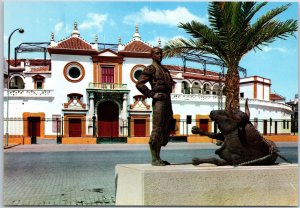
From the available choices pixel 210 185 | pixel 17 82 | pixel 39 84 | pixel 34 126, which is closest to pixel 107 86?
pixel 39 84

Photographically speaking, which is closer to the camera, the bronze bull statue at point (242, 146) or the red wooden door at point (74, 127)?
the bronze bull statue at point (242, 146)

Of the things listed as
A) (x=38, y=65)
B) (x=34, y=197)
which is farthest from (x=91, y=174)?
(x=38, y=65)

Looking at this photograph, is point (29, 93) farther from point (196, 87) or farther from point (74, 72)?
point (196, 87)

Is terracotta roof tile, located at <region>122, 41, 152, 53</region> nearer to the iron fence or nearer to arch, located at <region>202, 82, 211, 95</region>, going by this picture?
the iron fence

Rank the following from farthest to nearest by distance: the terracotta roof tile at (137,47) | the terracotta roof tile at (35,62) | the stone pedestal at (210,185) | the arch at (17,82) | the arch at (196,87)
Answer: the arch at (196,87), the terracotta roof tile at (35,62), the arch at (17,82), the terracotta roof tile at (137,47), the stone pedestal at (210,185)

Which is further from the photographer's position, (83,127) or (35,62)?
(35,62)

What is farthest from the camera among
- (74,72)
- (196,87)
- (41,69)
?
(196,87)

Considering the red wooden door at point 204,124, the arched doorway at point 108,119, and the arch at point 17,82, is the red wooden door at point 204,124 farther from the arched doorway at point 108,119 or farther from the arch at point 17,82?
the arch at point 17,82

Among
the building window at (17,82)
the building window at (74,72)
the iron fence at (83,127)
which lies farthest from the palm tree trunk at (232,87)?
the building window at (17,82)

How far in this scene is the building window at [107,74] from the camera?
30.6m

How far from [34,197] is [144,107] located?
76.7ft

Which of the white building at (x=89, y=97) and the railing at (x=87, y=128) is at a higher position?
the white building at (x=89, y=97)

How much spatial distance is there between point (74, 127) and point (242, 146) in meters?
24.4

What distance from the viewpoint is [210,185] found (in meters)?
5.34
